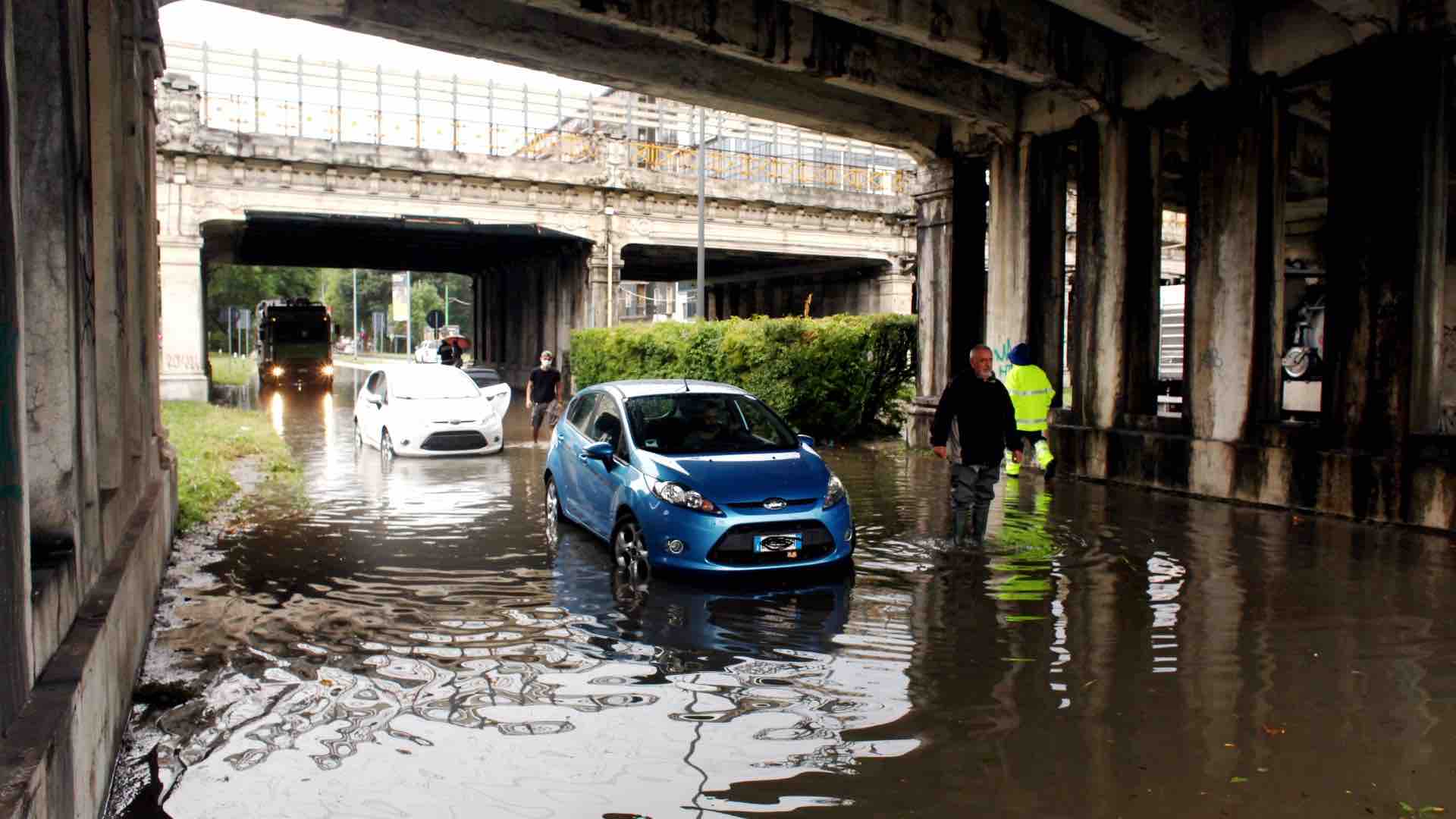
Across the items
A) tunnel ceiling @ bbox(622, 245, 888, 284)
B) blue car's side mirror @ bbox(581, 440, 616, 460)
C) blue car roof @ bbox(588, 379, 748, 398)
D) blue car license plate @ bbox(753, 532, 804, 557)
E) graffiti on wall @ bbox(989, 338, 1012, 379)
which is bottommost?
blue car license plate @ bbox(753, 532, 804, 557)

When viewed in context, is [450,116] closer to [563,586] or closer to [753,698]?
[563,586]

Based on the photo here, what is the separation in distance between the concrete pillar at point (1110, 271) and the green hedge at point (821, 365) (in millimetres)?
5180

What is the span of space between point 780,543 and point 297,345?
3602cm

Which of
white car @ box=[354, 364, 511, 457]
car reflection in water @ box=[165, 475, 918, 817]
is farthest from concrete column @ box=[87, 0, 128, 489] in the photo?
white car @ box=[354, 364, 511, 457]

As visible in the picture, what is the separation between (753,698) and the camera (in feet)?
19.9

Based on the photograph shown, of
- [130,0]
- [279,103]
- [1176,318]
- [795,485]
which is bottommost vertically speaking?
[795,485]

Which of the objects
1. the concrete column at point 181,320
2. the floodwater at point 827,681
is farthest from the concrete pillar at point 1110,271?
the concrete column at point 181,320

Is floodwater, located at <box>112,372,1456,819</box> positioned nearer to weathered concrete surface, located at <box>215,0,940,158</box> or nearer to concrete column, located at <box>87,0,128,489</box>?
concrete column, located at <box>87,0,128,489</box>

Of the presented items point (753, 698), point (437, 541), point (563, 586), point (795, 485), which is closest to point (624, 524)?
point (563, 586)

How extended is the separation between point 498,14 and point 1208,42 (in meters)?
7.96

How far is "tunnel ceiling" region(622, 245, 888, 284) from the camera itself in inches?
1511

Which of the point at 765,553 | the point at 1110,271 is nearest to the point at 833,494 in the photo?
the point at 765,553

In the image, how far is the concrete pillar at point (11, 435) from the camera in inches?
143

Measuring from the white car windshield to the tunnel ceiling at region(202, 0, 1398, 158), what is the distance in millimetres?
6482
